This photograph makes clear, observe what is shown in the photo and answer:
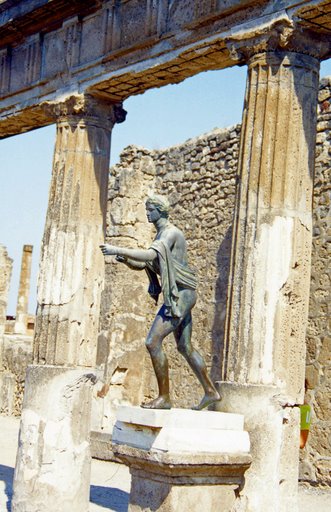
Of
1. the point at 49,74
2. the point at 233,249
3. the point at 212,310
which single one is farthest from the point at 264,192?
the point at 212,310

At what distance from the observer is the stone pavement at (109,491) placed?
28.7ft

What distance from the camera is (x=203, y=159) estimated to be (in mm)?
12195

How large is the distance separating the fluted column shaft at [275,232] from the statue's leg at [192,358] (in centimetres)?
17

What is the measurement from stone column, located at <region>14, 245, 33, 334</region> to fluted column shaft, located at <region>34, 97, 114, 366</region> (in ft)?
64.6

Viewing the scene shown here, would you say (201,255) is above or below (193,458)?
above

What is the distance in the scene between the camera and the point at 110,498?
9.24 meters

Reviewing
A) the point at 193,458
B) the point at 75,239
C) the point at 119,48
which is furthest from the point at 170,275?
the point at 119,48

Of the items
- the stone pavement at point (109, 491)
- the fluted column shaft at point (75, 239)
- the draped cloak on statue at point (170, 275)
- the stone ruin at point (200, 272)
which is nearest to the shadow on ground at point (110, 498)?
the stone pavement at point (109, 491)

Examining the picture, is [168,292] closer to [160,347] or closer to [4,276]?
[160,347]

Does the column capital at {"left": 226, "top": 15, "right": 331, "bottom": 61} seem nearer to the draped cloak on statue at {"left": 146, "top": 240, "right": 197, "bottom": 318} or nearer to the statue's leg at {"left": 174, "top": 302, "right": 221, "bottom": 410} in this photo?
the draped cloak on statue at {"left": 146, "top": 240, "right": 197, "bottom": 318}

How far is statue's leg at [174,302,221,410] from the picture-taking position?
660 cm

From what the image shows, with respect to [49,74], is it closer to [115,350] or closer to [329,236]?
[329,236]

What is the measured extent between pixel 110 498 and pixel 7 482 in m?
1.20

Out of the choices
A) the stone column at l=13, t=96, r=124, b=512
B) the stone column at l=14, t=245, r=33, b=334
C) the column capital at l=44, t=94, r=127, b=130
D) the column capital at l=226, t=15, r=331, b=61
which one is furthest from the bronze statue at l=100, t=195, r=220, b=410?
the stone column at l=14, t=245, r=33, b=334
